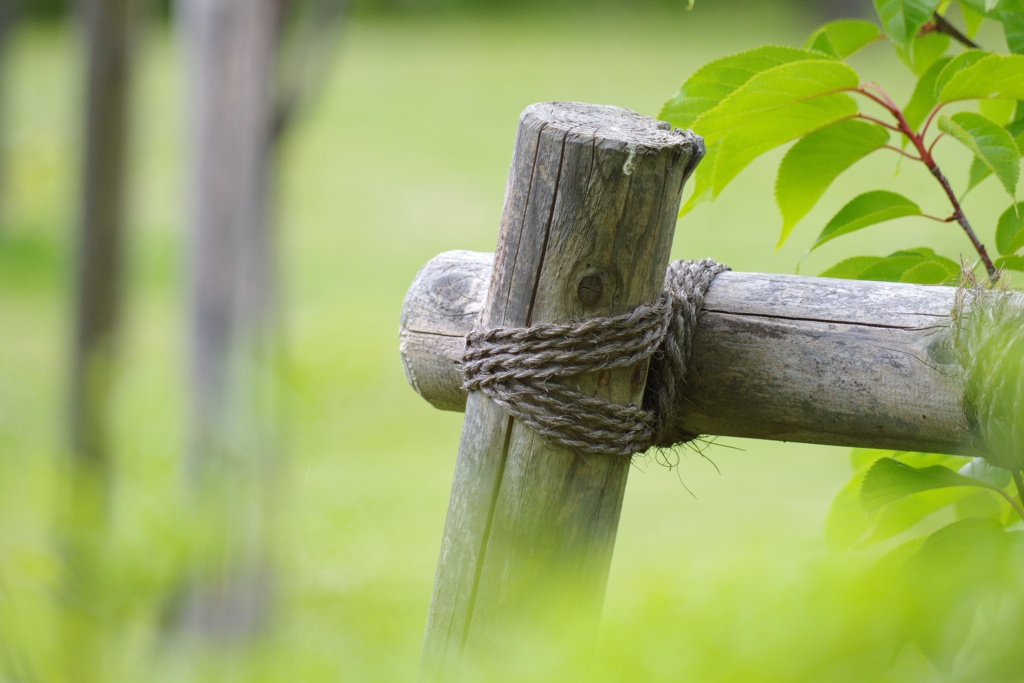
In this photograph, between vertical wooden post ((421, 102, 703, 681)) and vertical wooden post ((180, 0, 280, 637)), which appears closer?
vertical wooden post ((421, 102, 703, 681))

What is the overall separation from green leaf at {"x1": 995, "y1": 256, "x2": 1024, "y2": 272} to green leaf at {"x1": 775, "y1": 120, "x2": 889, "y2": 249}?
0.39 feet

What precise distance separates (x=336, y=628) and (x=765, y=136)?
8.18 ft

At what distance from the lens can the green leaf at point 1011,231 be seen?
0.63 m

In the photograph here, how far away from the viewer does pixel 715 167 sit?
673 millimetres

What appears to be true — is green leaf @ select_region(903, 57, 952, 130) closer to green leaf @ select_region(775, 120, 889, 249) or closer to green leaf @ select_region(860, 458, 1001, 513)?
green leaf @ select_region(775, 120, 889, 249)

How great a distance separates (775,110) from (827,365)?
19 centimetres

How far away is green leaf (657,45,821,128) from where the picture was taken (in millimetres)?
677

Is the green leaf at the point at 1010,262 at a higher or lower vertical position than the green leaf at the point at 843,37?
lower

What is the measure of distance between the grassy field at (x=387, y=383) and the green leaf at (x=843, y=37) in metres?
0.36

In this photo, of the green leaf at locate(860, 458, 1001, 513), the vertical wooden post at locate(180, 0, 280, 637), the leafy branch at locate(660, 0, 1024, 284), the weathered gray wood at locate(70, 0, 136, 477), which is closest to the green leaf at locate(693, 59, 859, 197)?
the leafy branch at locate(660, 0, 1024, 284)

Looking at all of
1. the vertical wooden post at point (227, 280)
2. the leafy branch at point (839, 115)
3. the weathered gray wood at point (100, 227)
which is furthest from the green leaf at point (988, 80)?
the weathered gray wood at point (100, 227)

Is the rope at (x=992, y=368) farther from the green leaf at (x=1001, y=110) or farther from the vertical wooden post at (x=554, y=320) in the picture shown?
the green leaf at (x=1001, y=110)

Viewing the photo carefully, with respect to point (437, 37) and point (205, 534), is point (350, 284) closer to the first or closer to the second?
point (205, 534)

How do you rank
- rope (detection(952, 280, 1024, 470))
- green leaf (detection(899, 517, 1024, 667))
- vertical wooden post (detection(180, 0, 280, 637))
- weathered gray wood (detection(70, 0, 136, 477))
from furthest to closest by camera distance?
weathered gray wood (detection(70, 0, 136, 477)) < vertical wooden post (detection(180, 0, 280, 637)) < rope (detection(952, 280, 1024, 470)) < green leaf (detection(899, 517, 1024, 667))
